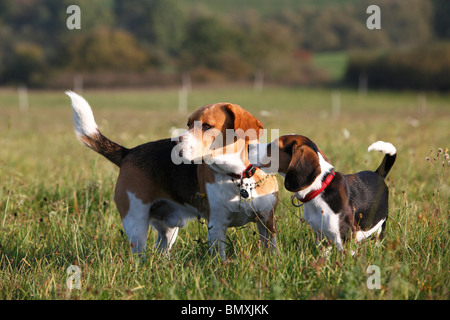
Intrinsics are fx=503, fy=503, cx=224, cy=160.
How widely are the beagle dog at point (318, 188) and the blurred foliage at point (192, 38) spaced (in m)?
42.7

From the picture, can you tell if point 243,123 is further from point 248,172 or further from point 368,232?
point 368,232

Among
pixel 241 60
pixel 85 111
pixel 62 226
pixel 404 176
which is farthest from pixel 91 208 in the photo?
pixel 241 60

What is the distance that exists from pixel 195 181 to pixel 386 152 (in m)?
1.64

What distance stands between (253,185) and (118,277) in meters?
1.23

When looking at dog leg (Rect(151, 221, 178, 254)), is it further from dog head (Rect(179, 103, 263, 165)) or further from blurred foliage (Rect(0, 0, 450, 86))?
blurred foliage (Rect(0, 0, 450, 86))

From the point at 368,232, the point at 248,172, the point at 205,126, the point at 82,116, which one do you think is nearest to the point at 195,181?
the point at 248,172

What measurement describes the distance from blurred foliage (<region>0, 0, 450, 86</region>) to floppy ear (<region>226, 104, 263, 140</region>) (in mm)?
42841

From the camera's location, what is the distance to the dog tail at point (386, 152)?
12.9 ft

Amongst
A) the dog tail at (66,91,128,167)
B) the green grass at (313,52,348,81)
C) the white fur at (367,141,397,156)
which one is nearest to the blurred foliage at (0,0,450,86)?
the green grass at (313,52,348,81)

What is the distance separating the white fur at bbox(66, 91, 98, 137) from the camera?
181 inches

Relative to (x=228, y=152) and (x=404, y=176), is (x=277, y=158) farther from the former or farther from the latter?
(x=404, y=176)

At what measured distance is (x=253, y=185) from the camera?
3.95m

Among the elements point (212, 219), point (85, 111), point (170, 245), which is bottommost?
point (170, 245)

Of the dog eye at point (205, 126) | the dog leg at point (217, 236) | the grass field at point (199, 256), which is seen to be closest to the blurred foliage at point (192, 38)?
the grass field at point (199, 256)
